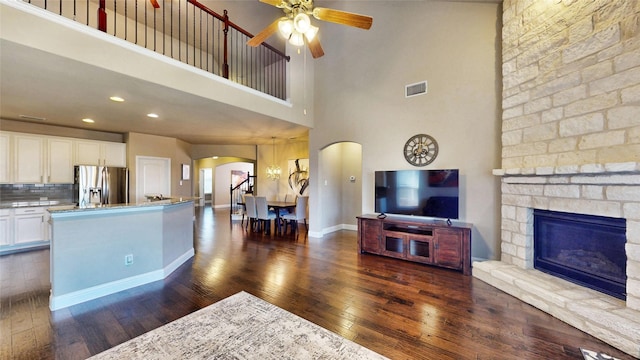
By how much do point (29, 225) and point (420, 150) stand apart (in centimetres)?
749

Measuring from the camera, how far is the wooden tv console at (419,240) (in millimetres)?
3586

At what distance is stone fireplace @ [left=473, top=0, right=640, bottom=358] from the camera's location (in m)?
2.25

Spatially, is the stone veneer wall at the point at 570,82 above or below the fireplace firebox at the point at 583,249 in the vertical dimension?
above

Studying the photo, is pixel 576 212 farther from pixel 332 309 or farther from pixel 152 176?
pixel 152 176

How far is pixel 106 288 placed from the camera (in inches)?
114

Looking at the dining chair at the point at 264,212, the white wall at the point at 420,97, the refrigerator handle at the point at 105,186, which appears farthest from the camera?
the dining chair at the point at 264,212

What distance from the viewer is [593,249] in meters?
2.64

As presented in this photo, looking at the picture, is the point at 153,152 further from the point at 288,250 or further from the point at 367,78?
the point at 367,78

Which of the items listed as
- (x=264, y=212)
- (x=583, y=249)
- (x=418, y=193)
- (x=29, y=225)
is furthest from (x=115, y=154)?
(x=583, y=249)

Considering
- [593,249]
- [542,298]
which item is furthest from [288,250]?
[593,249]

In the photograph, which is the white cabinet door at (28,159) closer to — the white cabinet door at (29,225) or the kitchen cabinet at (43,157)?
the kitchen cabinet at (43,157)

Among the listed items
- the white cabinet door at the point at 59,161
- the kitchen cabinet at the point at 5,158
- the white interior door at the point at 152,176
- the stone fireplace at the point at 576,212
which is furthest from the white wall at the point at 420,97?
the kitchen cabinet at the point at 5,158

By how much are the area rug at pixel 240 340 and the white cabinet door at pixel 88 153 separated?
5.30m

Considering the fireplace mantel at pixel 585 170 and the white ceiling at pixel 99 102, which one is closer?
the fireplace mantel at pixel 585 170
